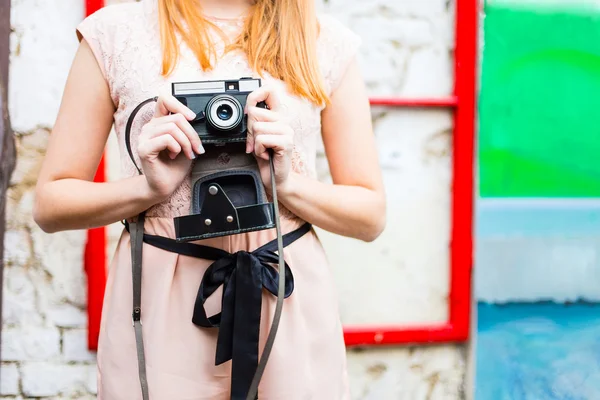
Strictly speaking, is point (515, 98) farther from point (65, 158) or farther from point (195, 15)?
point (65, 158)

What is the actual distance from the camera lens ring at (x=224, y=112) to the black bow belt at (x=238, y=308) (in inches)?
8.2

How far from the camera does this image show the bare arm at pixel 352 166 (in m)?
1.10

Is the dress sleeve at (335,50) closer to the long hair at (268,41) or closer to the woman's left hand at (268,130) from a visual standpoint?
the long hair at (268,41)

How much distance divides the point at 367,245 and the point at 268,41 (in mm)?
1025

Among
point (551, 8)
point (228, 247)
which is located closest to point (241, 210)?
point (228, 247)

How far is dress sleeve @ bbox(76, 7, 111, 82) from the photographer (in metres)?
1.04

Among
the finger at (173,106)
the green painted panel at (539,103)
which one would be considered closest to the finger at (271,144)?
the finger at (173,106)

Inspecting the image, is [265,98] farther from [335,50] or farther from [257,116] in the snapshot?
[335,50]

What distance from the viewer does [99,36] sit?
105 cm

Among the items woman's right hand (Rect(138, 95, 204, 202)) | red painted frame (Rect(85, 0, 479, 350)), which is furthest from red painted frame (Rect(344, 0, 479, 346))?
woman's right hand (Rect(138, 95, 204, 202))

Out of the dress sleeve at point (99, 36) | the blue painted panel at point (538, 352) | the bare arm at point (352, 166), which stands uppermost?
the dress sleeve at point (99, 36)

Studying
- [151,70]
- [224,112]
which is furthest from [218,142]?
[151,70]

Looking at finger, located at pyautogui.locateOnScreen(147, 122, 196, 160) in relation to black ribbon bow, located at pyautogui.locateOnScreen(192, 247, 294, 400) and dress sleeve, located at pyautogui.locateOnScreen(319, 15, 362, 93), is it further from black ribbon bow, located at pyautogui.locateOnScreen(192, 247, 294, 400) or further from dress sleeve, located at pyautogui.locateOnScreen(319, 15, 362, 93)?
dress sleeve, located at pyautogui.locateOnScreen(319, 15, 362, 93)

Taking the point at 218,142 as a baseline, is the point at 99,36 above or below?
above
